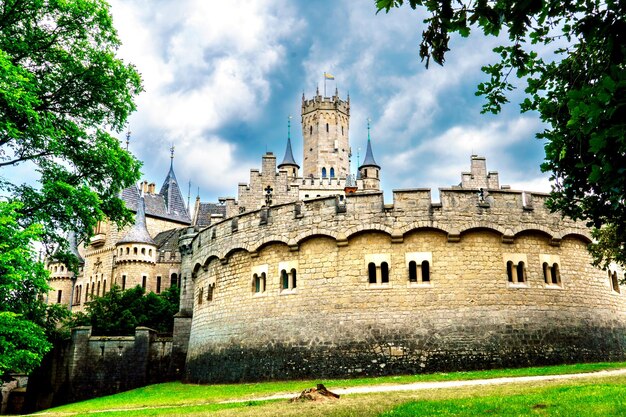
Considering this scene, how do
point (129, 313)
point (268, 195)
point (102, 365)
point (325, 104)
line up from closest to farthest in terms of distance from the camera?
1. point (102, 365)
2. point (129, 313)
3. point (268, 195)
4. point (325, 104)

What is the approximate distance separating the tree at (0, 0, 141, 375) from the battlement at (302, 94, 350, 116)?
54466 millimetres

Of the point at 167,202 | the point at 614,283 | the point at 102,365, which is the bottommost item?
the point at 102,365

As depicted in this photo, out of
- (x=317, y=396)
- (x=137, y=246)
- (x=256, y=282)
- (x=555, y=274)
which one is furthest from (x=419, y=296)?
(x=137, y=246)

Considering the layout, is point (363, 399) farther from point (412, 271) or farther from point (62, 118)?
point (62, 118)

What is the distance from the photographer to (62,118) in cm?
1941

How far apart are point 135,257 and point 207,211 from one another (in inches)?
328

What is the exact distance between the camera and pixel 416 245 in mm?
20609

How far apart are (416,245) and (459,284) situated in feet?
6.77

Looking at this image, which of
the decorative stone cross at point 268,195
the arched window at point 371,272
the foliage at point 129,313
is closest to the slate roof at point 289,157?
the decorative stone cross at point 268,195

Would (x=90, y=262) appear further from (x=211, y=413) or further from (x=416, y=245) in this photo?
(x=211, y=413)

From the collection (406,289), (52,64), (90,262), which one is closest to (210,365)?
(406,289)

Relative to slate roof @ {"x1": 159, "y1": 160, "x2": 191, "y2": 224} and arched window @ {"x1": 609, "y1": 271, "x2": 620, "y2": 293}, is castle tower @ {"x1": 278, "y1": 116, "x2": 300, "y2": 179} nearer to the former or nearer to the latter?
slate roof @ {"x1": 159, "y1": 160, "x2": 191, "y2": 224}

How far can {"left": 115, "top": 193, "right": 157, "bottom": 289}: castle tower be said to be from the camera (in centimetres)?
5166

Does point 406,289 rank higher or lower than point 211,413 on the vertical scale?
higher
